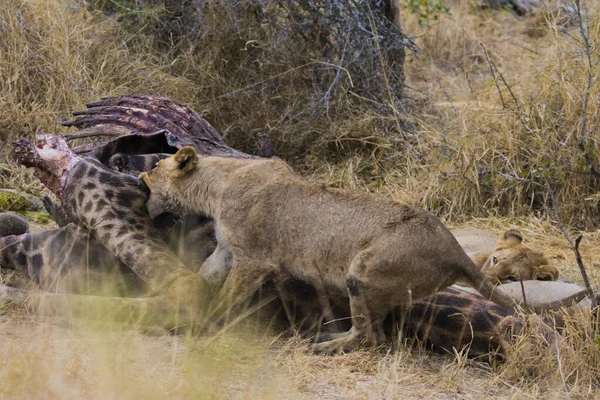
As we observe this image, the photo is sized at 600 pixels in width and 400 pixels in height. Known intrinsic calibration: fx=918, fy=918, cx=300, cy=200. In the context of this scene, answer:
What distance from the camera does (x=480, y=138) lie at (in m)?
7.48

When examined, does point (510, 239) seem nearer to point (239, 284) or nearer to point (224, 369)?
point (239, 284)

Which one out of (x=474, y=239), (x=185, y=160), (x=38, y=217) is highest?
(x=185, y=160)

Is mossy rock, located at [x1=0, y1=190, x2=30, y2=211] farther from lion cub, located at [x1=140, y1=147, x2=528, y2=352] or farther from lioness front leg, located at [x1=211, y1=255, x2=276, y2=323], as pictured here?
lioness front leg, located at [x1=211, y1=255, x2=276, y2=323]

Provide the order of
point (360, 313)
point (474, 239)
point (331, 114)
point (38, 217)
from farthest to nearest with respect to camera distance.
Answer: point (331, 114) → point (38, 217) → point (474, 239) → point (360, 313)

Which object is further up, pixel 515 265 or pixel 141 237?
pixel 141 237

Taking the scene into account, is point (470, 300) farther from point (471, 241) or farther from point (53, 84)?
point (53, 84)

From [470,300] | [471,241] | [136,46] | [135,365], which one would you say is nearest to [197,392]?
[135,365]

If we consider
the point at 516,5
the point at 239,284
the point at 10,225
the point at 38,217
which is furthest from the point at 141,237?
the point at 516,5

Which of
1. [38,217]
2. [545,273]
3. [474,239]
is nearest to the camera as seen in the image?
[545,273]

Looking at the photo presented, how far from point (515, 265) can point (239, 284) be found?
189 centimetres

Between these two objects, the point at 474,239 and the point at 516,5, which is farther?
the point at 516,5

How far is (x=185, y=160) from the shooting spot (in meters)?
4.81

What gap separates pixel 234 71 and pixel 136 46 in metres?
0.99

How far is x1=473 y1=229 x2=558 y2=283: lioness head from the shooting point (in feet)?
17.6
